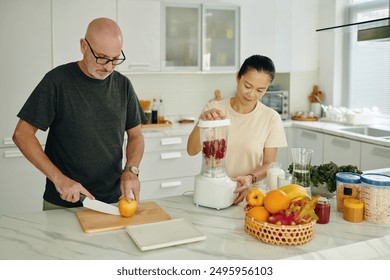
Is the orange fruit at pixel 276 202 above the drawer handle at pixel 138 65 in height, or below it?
below

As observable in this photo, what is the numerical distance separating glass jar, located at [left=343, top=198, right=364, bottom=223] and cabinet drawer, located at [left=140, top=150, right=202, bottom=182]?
7.40 feet

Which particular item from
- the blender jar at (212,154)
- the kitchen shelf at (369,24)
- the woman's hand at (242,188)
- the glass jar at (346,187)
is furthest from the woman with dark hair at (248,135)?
the kitchen shelf at (369,24)

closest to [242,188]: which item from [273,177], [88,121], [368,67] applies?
[273,177]

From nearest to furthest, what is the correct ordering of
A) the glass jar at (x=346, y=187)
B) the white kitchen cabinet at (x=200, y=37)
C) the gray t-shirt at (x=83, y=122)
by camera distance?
the glass jar at (x=346, y=187)
the gray t-shirt at (x=83, y=122)
the white kitchen cabinet at (x=200, y=37)

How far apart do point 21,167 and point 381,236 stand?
2789 mm

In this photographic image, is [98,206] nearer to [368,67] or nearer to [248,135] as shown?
[248,135]

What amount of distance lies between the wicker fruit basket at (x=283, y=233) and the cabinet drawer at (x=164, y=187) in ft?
7.81

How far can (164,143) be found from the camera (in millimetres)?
3773

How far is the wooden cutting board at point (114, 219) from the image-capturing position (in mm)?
1575

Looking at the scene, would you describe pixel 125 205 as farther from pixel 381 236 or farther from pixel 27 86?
pixel 27 86

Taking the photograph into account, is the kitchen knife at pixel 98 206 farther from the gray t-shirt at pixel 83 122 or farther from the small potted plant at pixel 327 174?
the small potted plant at pixel 327 174

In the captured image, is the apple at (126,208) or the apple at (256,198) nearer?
the apple at (256,198)

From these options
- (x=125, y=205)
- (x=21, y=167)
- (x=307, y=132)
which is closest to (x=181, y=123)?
(x=307, y=132)

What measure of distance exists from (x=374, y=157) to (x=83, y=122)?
2.36 m
